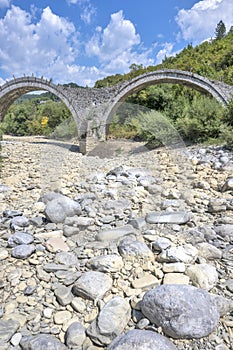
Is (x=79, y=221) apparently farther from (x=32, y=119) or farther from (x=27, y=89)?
(x=32, y=119)

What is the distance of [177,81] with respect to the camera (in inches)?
393

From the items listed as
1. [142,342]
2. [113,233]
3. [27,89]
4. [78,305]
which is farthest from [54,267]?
[27,89]

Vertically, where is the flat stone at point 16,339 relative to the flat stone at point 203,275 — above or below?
below

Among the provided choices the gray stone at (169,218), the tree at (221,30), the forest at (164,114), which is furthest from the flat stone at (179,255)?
the tree at (221,30)

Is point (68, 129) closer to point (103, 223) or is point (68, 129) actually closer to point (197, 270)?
point (103, 223)

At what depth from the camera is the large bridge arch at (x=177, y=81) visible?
366 inches

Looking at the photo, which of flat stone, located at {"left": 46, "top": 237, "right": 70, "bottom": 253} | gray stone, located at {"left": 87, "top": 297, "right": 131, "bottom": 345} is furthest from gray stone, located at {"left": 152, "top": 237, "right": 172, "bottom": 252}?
flat stone, located at {"left": 46, "top": 237, "right": 70, "bottom": 253}

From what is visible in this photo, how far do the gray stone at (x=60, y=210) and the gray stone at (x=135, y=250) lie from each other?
794mm

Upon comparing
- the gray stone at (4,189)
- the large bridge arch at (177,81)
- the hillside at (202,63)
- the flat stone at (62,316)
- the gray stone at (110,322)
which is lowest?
the flat stone at (62,316)

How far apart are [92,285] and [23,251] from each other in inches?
28.6

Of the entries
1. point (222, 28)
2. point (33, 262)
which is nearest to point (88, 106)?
point (33, 262)

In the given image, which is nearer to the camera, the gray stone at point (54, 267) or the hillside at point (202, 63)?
the gray stone at point (54, 267)

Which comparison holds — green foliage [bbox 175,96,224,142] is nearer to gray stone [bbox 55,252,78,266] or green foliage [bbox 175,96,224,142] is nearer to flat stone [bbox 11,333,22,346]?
gray stone [bbox 55,252,78,266]

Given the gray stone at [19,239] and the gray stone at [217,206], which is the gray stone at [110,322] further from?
the gray stone at [217,206]
